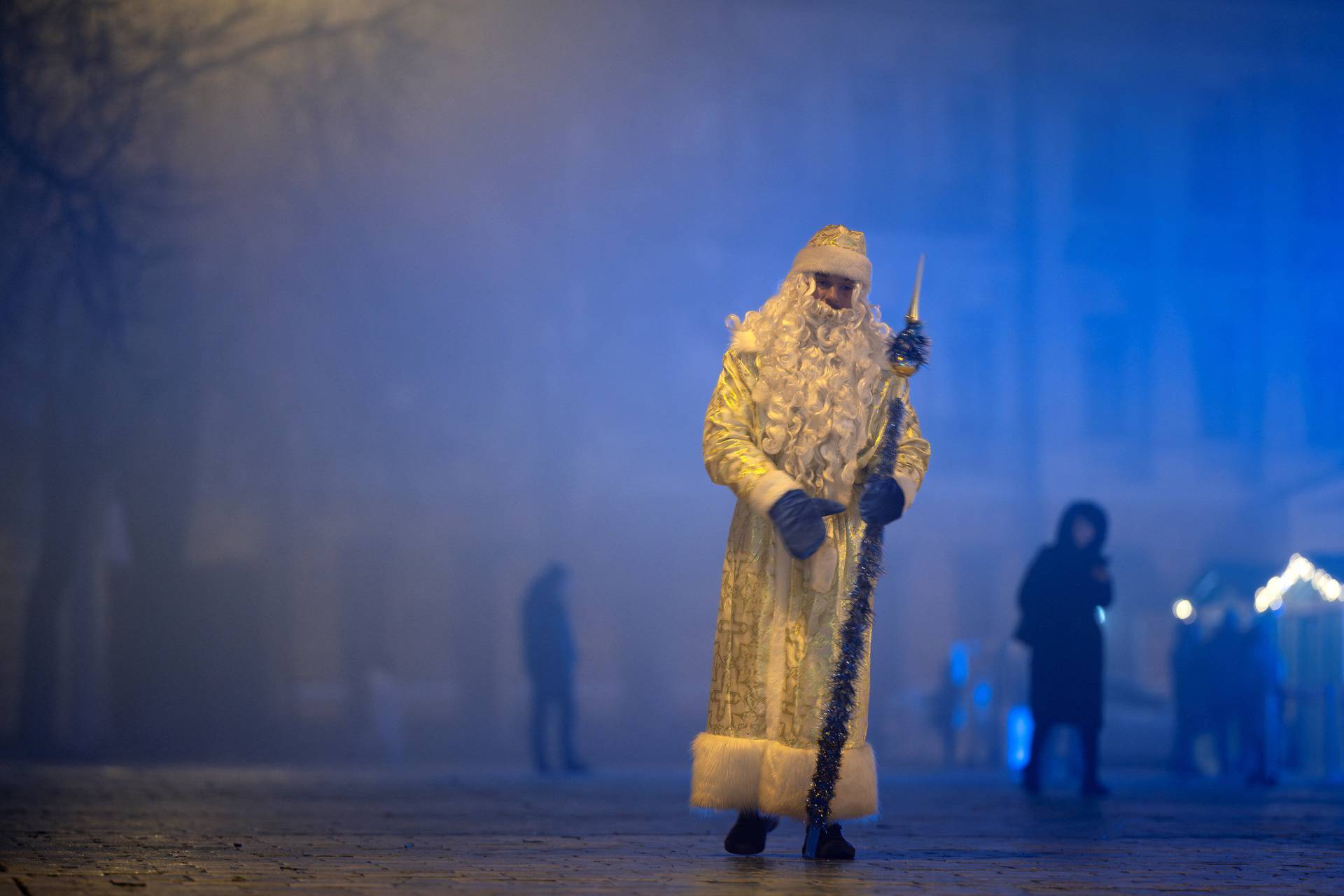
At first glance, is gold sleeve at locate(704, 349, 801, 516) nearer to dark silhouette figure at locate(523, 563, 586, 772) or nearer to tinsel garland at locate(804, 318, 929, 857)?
tinsel garland at locate(804, 318, 929, 857)

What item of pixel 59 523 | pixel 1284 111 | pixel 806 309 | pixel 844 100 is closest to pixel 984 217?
pixel 844 100

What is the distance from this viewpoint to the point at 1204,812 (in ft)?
16.0

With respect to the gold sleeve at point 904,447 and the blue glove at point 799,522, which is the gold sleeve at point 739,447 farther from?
the gold sleeve at point 904,447

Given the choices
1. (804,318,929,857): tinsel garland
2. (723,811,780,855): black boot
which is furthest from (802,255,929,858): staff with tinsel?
(723,811,780,855): black boot

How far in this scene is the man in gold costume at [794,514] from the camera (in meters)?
3.08

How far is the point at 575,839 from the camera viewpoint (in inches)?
138

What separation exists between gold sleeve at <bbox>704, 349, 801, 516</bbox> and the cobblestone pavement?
0.83 m

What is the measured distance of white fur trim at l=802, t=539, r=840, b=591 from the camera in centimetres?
309

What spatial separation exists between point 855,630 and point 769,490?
0.39 metres

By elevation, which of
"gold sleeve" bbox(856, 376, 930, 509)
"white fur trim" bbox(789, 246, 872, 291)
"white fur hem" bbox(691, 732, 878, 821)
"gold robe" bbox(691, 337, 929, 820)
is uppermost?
"white fur trim" bbox(789, 246, 872, 291)

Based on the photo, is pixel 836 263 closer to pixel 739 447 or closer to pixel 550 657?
pixel 739 447

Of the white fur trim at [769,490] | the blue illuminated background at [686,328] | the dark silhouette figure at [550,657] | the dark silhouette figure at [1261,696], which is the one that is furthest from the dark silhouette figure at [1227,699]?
the white fur trim at [769,490]

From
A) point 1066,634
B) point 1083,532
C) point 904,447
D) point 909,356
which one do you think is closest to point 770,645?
point 904,447

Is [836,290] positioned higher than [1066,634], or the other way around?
[836,290]
